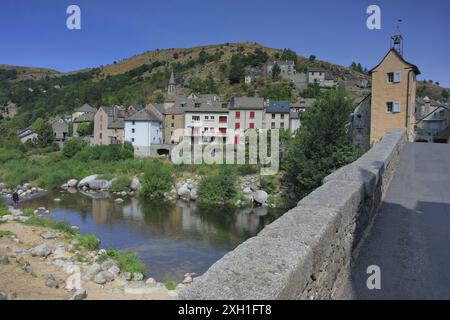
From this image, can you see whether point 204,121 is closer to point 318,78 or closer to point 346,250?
point 318,78

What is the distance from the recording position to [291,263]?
3.33m

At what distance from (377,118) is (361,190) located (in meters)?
23.8

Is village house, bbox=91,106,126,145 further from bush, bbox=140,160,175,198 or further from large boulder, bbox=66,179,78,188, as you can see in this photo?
bush, bbox=140,160,175,198

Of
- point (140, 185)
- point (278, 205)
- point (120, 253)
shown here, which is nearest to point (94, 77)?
point (140, 185)

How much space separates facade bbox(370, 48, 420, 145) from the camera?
27219 mm

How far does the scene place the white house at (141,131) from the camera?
58281 millimetres

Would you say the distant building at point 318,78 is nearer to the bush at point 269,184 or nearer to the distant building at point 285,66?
the distant building at point 285,66

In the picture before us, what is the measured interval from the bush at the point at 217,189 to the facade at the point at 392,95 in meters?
14.2

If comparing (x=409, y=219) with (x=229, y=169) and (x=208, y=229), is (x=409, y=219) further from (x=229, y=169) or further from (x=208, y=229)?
(x=229, y=169)

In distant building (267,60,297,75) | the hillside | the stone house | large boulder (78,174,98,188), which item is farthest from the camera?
distant building (267,60,297,75)

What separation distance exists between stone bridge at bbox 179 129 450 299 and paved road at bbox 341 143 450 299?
13 millimetres

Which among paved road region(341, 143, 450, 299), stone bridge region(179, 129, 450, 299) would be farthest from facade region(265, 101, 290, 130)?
stone bridge region(179, 129, 450, 299)

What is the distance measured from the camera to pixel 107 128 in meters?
64.9
